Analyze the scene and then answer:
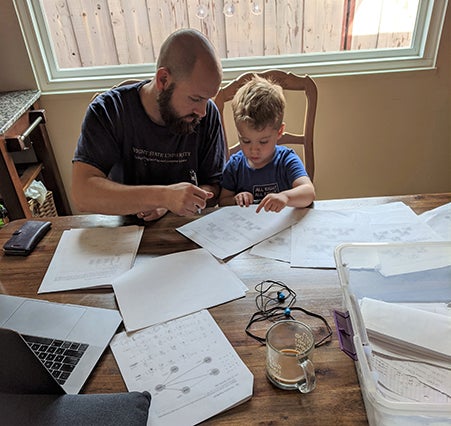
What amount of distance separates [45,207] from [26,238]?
110 centimetres

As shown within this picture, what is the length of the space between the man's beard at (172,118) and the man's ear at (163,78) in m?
0.02

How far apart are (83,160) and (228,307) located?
28.5 inches

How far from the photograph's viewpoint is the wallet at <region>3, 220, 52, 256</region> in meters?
1.12

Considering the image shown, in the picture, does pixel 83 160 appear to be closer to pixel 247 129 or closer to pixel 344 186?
pixel 247 129

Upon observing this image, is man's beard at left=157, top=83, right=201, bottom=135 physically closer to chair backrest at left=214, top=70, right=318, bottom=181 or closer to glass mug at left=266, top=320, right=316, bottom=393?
chair backrest at left=214, top=70, right=318, bottom=181

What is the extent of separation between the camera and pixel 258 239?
3.69 feet

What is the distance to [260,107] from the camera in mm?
1392

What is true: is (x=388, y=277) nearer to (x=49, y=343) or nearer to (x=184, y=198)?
(x=184, y=198)

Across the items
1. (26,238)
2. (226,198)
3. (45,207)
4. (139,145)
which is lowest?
(45,207)

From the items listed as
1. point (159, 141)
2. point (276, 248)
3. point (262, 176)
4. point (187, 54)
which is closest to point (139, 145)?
point (159, 141)

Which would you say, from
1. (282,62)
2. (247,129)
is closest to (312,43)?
(282,62)

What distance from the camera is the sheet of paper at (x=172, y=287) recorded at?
0.88 m

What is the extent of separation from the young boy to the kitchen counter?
3.06ft

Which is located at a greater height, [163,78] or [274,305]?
[163,78]
